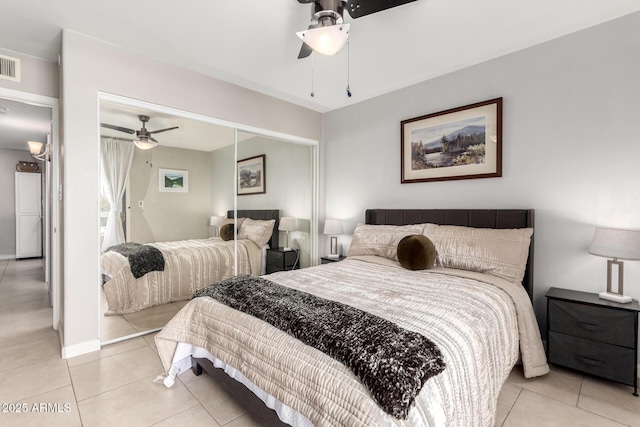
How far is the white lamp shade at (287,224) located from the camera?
4.06m

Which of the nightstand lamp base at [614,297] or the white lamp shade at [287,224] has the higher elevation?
the white lamp shade at [287,224]

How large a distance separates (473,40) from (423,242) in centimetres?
180

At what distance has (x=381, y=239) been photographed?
3.24 meters

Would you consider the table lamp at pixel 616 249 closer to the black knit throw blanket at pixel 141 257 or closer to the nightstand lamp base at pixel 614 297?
the nightstand lamp base at pixel 614 297

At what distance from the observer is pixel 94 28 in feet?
7.98

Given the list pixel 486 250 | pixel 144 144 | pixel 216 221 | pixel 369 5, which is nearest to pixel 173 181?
pixel 144 144

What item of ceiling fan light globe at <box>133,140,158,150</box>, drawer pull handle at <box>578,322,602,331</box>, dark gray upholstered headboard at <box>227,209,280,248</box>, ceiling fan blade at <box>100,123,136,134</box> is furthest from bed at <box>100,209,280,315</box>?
drawer pull handle at <box>578,322,602,331</box>

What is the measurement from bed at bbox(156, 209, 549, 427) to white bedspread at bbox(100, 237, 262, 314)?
3.91 feet

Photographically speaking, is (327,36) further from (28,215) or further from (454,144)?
(28,215)

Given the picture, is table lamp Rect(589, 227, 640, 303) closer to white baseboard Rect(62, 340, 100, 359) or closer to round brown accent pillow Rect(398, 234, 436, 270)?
round brown accent pillow Rect(398, 234, 436, 270)

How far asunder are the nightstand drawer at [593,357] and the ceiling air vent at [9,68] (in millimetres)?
4987

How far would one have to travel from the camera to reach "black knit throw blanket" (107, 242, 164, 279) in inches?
113

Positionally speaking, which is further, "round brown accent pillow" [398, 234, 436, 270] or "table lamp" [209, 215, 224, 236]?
"table lamp" [209, 215, 224, 236]

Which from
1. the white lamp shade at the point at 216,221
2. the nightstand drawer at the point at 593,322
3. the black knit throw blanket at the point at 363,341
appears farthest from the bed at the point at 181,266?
the nightstand drawer at the point at 593,322
